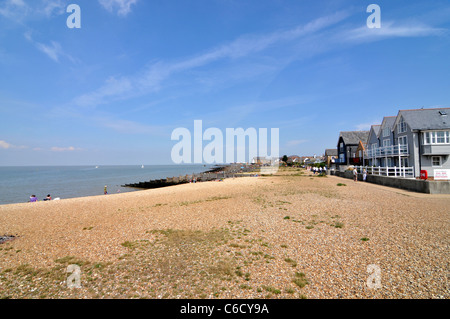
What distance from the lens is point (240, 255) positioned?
293 inches

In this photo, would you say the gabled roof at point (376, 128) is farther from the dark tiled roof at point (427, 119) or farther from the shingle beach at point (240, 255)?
the shingle beach at point (240, 255)

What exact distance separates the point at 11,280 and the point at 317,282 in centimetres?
916

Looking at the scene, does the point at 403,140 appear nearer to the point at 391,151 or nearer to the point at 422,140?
the point at 391,151

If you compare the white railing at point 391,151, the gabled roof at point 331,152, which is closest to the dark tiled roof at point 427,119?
the white railing at point 391,151

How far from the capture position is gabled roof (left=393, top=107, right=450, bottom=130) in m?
25.9

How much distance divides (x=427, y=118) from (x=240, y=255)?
112ft

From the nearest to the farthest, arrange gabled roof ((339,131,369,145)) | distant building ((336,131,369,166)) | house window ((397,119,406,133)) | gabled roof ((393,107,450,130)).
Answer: gabled roof ((393,107,450,130)) < house window ((397,119,406,133)) < distant building ((336,131,369,166)) < gabled roof ((339,131,369,145))

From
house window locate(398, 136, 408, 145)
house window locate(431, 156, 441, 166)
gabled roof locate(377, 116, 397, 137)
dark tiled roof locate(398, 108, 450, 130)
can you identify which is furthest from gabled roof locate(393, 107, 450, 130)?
gabled roof locate(377, 116, 397, 137)

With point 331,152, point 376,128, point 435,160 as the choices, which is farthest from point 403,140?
point 331,152

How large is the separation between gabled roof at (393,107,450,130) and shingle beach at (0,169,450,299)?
18627mm

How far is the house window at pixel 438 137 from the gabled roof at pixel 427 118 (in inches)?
24.9

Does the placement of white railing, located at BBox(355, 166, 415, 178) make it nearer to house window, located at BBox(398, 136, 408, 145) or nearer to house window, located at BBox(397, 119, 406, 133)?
house window, located at BBox(398, 136, 408, 145)

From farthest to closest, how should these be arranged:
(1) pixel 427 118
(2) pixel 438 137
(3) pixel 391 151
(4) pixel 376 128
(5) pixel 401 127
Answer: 1. (4) pixel 376 128
2. (3) pixel 391 151
3. (5) pixel 401 127
4. (1) pixel 427 118
5. (2) pixel 438 137
